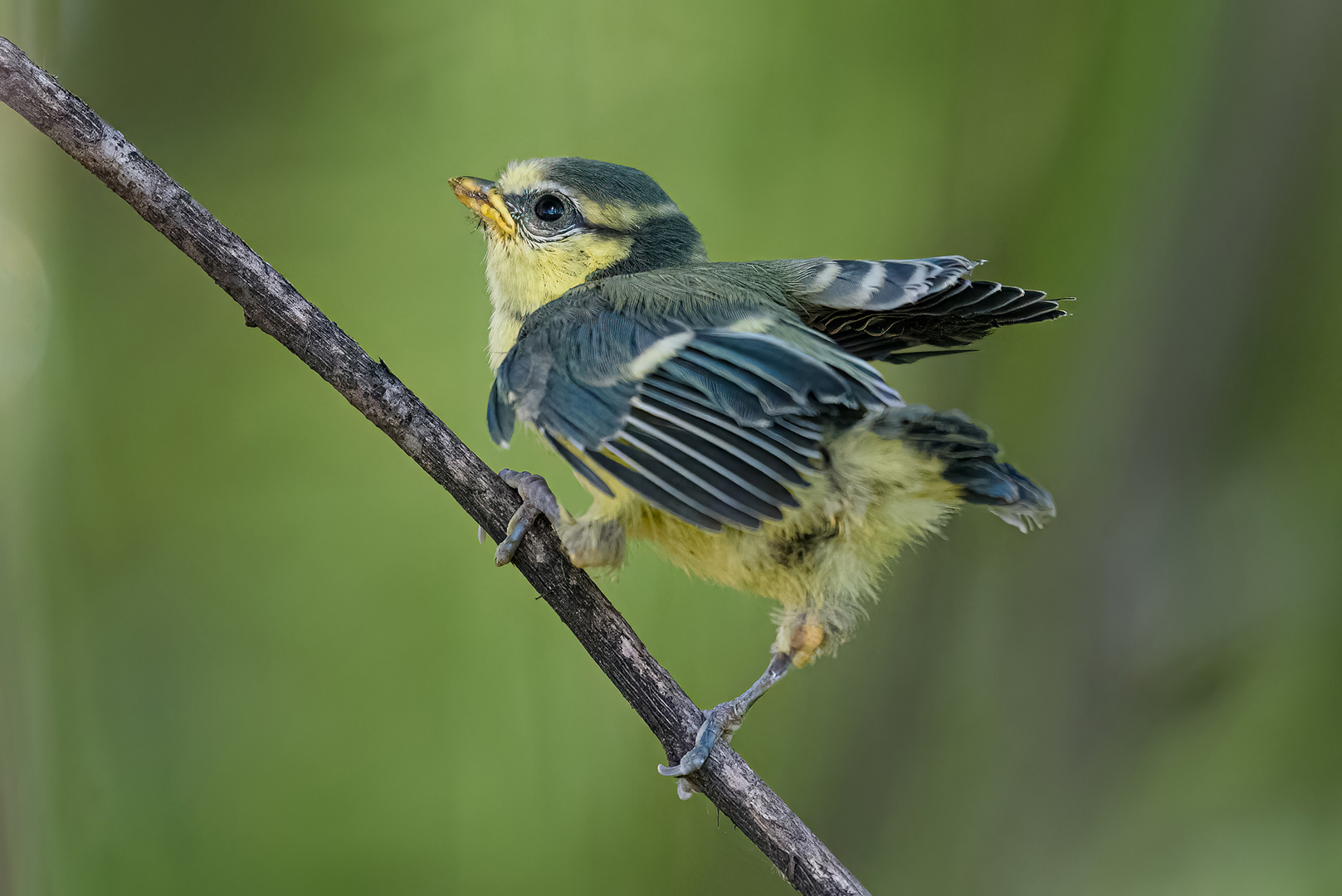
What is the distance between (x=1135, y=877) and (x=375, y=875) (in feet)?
3.18

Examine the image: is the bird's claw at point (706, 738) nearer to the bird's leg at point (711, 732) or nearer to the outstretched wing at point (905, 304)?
the bird's leg at point (711, 732)

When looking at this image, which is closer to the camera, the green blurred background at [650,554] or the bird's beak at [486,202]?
the bird's beak at [486,202]

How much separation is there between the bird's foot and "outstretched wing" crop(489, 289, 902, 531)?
5 cm

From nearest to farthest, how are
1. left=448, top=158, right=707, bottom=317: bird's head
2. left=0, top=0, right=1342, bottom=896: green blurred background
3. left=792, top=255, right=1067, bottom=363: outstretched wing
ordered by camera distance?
left=792, top=255, right=1067, bottom=363: outstretched wing → left=448, top=158, right=707, bottom=317: bird's head → left=0, top=0, right=1342, bottom=896: green blurred background

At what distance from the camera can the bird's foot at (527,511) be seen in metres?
0.75

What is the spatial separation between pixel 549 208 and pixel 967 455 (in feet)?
1.60

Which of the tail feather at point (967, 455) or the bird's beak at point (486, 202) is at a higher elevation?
the bird's beak at point (486, 202)

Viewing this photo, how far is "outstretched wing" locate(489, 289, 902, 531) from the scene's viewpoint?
2.19ft

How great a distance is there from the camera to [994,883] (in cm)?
127

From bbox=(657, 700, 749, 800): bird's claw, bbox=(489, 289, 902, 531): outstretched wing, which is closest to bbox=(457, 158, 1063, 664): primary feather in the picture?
bbox=(489, 289, 902, 531): outstretched wing

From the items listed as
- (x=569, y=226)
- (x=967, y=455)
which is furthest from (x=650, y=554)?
(x=967, y=455)

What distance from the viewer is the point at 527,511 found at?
751 millimetres

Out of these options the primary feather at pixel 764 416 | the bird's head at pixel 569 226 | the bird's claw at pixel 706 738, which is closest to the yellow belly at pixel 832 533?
the primary feather at pixel 764 416

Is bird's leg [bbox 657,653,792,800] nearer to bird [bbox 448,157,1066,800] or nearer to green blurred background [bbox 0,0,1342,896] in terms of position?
bird [bbox 448,157,1066,800]
